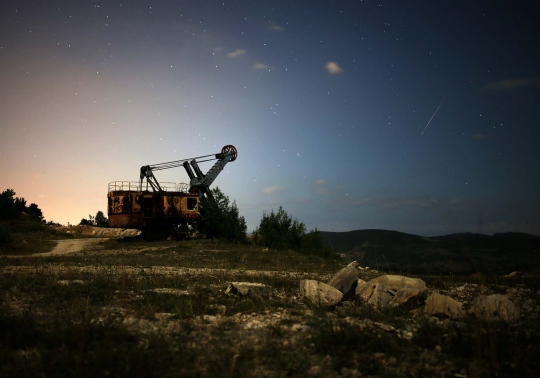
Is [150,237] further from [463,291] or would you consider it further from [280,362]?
[280,362]

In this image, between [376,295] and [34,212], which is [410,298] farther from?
[34,212]

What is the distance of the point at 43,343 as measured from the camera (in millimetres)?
5070

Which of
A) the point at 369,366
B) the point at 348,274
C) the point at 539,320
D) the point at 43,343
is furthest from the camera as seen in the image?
the point at 348,274

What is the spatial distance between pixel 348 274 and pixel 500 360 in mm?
4547

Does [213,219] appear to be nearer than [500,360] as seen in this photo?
No

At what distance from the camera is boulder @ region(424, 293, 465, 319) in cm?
668

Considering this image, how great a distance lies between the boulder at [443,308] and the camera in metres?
6.68

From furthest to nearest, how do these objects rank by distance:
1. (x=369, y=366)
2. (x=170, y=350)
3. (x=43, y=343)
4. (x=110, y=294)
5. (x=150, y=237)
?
(x=150, y=237) → (x=110, y=294) → (x=43, y=343) → (x=170, y=350) → (x=369, y=366)

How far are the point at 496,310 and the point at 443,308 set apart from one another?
83 centimetres

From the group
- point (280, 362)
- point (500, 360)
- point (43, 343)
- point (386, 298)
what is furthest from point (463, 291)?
point (43, 343)

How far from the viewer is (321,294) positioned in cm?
780

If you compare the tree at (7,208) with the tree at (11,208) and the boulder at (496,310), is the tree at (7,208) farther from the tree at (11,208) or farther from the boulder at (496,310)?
the boulder at (496,310)

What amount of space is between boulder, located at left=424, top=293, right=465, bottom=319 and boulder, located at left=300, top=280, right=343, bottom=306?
1696 mm

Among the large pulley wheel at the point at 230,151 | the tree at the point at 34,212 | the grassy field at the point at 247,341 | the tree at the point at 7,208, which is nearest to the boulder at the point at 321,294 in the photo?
the grassy field at the point at 247,341
